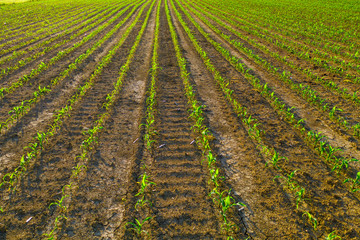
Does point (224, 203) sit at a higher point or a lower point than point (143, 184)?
lower

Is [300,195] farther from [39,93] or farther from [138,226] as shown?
[39,93]

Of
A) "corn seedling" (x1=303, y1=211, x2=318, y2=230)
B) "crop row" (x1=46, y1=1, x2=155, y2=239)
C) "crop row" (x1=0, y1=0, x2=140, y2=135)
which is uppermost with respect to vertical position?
"crop row" (x1=0, y1=0, x2=140, y2=135)

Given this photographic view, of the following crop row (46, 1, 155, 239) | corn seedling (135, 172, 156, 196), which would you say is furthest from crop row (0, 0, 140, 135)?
corn seedling (135, 172, 156, 196)

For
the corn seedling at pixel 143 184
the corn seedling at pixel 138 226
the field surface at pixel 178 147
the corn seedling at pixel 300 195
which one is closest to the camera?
the corn seedling at pixel 138 226

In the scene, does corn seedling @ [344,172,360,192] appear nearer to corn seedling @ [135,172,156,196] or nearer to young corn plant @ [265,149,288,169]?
young corn plant @ [265,149,288,169]

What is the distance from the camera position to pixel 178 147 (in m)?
5.11

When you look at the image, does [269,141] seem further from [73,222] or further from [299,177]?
[73,222]

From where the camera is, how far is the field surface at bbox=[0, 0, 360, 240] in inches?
138

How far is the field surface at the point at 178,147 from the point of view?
3512 millimetres

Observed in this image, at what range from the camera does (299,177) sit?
4.29 metres

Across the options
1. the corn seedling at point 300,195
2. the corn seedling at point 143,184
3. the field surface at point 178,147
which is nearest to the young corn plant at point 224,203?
the field surface at point 178,147

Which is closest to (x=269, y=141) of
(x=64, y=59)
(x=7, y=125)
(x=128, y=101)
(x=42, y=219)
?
(x=128, y=101)

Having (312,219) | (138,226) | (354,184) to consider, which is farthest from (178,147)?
(354,184)

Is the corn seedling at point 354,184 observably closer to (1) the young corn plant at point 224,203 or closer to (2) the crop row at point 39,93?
(1) the young corn plant at point 224,203
